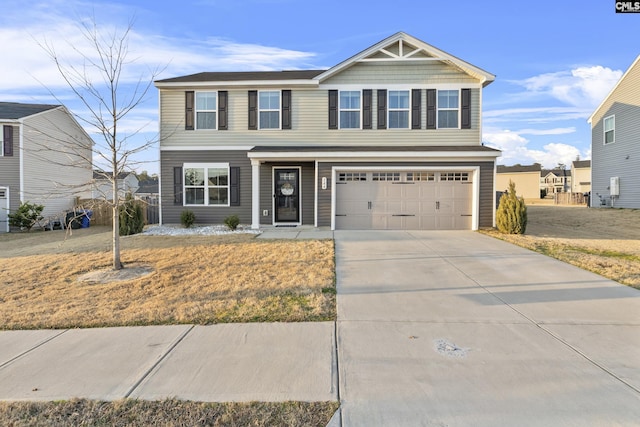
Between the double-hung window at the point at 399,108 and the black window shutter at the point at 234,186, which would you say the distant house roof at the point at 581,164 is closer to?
the double-hung window at the point at 399,108

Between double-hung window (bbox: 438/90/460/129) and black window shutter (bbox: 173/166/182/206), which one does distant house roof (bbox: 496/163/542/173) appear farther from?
black window shutter (bbox: 173/166/182/206)

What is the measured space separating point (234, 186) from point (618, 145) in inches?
887

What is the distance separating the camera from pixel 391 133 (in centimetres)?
1397

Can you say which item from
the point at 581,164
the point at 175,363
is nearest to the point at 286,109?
the point at 175,363

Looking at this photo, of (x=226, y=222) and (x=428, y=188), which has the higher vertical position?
(x=428, y=188)

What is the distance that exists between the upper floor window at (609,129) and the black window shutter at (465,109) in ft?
47.7

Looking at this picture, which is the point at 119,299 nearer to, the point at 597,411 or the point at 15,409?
the point at 15,409

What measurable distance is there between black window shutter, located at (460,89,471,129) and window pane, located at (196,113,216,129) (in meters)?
9.45

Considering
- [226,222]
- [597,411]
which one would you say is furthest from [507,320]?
[226,222]

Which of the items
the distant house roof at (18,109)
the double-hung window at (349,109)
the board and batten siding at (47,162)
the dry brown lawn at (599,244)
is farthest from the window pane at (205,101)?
the dry brown lawn at (599,244)

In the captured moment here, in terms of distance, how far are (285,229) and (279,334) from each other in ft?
30.1

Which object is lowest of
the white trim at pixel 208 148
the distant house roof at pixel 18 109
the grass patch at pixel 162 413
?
the grass patch at pixel 162 413

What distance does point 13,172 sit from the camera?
17.2 meters

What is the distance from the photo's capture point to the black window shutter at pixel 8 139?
17.1 metres
